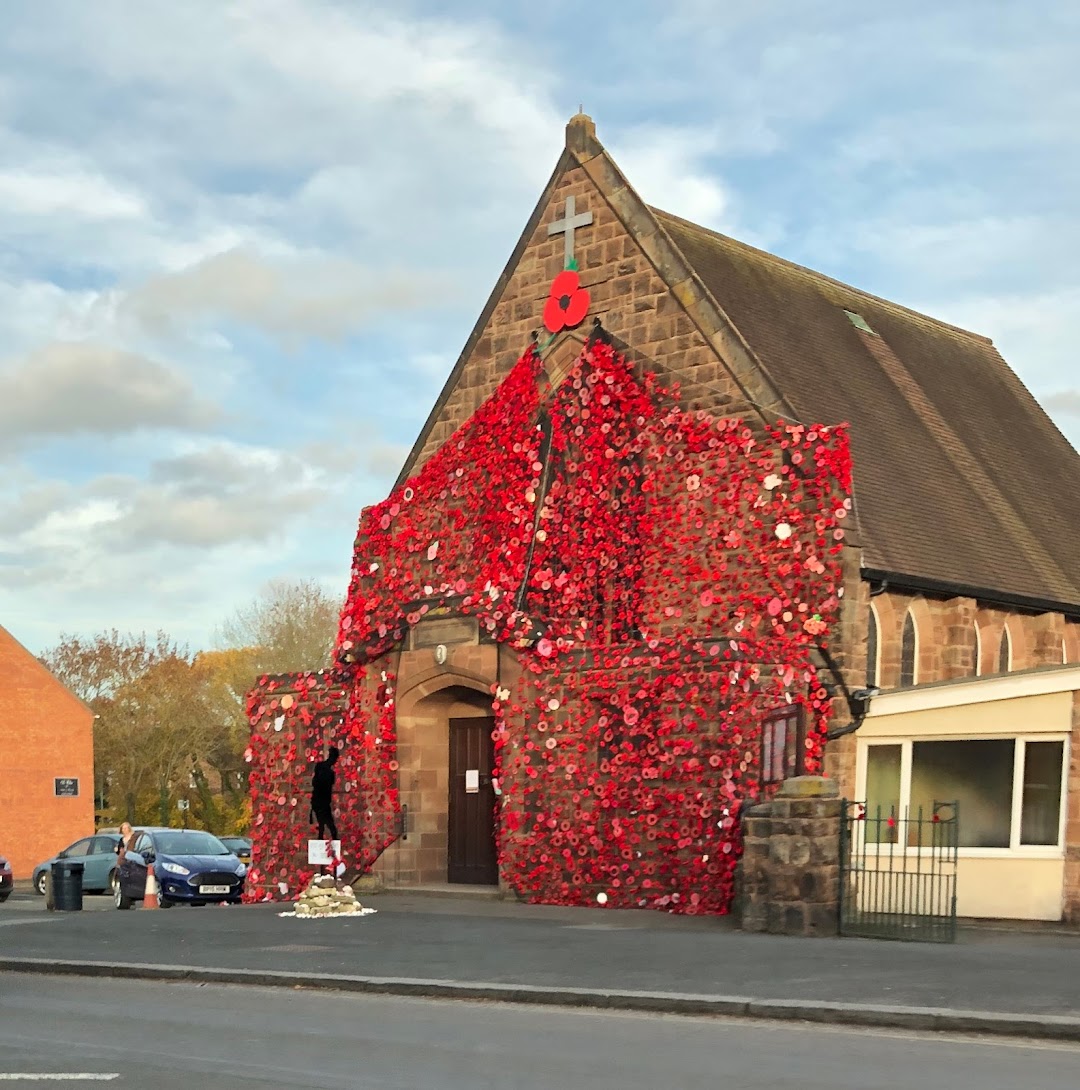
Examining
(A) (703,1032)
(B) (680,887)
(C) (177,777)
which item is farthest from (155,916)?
(C) (177,777)

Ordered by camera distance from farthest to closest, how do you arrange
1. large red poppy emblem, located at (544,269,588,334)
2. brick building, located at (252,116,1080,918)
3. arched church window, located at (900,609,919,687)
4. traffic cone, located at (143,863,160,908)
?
traffic cone, located at (143,863,160,908) < large red poppy emblem, located at (544,269,588,334) < arched church window, located at (900,609,919,687) < brick building, located at (252,116,1080,918)

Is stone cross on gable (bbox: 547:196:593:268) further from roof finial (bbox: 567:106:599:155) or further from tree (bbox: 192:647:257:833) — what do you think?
tree (bbox: 192:647:257:833)

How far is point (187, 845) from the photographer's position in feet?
99.7

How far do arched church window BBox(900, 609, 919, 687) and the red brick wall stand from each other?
39.4 meters

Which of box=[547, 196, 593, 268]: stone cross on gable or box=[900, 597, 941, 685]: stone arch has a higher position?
box=[547, 196, 593, 268]: stone cross on gable

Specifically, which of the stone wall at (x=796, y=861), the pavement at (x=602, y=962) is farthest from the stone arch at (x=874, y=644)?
the stone wall at (x=796, y=861)

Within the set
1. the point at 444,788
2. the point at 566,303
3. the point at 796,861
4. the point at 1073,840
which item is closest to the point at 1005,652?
Answer: the point at 1073,840

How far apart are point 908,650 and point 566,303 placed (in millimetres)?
7297

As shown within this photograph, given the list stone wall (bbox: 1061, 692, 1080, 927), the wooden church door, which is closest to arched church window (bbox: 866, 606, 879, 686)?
stone wall (bbox: 1061, 692, 1080, 927)

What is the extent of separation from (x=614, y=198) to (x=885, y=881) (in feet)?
35.9

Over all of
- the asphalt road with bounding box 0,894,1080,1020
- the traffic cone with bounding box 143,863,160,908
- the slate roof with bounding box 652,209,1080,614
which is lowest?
the traffic cone with bounding box 143,863,160,908

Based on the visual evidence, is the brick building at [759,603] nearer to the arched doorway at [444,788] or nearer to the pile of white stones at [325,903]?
the arched doorway at [444,788]

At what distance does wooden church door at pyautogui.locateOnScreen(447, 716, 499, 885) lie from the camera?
25.6m

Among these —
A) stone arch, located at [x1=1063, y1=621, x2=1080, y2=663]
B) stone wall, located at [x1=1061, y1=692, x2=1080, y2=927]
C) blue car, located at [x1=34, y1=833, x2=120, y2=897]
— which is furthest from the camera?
blue car, located at [x1=34, y1=833, x2=120, y2=897]
